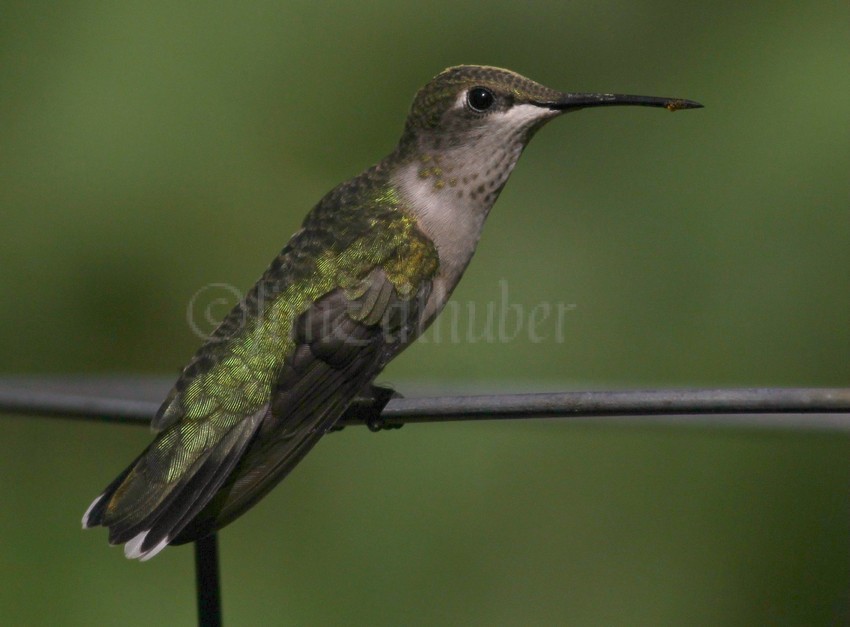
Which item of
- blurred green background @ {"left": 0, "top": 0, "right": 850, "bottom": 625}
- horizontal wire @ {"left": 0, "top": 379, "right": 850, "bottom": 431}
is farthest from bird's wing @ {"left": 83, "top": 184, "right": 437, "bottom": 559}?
blurred green background @ {"left": 0, "top": 0, "right": 850, "bottom": 625}

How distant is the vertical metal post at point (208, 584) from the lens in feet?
8.18

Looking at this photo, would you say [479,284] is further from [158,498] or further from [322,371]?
[158,498]

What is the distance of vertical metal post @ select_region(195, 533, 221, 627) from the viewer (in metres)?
2.49

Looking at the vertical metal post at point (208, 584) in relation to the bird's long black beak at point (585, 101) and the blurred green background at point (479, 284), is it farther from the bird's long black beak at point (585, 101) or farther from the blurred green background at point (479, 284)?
the bird's long black beak at point (585, 101)

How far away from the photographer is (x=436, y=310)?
3.34m

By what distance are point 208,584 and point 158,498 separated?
0.41 meters

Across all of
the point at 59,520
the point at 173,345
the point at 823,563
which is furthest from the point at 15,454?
the point at 823,563

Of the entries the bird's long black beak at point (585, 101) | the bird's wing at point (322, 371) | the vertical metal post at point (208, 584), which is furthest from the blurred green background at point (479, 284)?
the vertical metal post at point (208, 584)

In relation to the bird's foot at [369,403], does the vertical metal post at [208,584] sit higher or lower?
lower

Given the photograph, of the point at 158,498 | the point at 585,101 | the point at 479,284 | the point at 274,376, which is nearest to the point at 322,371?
the point at 274,376

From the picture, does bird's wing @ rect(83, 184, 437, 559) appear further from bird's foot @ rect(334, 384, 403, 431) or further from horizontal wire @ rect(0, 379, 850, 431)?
horizontal wire @ rect(0, 379, 850, 431)

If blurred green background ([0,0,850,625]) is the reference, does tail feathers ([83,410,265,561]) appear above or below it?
below

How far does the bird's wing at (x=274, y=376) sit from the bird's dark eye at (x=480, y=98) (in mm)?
401

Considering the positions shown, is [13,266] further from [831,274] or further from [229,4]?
[831,274]
